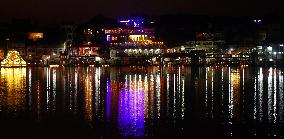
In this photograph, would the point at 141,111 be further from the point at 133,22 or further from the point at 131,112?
the point at 133,22

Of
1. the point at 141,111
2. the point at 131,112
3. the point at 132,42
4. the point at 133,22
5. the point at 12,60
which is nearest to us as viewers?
the point at 131,112

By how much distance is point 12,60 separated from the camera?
62.2 metres

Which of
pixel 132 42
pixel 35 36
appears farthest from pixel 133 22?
pixel 35 36

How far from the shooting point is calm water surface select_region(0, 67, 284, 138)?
51.6 ft

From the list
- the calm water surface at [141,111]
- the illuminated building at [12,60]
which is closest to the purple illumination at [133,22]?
the illuminated building at [12,60]

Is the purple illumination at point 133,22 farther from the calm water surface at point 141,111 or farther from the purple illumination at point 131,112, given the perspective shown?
the purple illumination at point 131,112

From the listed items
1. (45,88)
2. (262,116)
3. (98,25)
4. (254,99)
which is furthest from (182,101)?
(98,25)

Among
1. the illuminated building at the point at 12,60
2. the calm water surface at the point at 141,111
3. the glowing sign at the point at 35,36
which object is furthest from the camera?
the glowing sign at the point at 35,36

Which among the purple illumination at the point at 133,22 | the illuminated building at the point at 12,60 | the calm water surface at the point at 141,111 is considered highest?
the purple illumination at the point at 133,22

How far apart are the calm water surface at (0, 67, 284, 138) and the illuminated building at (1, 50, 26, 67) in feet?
102

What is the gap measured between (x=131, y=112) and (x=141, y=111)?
1.57ft

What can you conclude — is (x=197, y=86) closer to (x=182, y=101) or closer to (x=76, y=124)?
(x=182, y=101)

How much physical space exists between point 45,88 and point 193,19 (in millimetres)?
82386

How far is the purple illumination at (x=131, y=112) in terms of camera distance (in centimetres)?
1580
